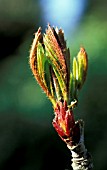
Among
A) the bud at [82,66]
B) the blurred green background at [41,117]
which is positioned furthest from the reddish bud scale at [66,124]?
the blurred green background at [41,117]

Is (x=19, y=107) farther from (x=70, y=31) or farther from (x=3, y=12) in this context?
(x=3, y=12)

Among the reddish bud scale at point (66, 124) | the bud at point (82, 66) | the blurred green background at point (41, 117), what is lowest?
the reddish bud scale at point (66, 124)

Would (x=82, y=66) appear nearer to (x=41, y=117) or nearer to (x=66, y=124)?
(x=66, y=124)

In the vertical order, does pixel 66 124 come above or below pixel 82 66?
below

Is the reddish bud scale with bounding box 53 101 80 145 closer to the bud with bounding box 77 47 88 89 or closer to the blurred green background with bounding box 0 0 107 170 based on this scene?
the bud with bounding box 77 47 88 89

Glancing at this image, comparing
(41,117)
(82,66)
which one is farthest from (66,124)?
(41,117)

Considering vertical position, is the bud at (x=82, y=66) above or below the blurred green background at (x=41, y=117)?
below

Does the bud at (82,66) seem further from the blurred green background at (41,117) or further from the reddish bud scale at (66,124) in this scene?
the blurred green background at (41,117)

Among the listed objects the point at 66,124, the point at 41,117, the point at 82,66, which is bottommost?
the point at 66,124

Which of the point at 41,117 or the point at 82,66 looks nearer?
the point at 82,66

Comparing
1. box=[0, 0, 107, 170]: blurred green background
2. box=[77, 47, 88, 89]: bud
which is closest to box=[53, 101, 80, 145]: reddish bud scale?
box=[77, 47, 88, 89]: bud

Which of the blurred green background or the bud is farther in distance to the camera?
the blurred green background
